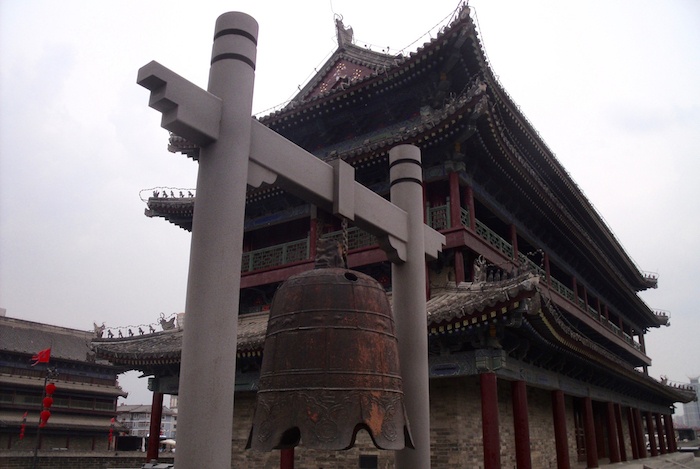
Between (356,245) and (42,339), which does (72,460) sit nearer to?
(42,339)

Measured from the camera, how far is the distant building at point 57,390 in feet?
113

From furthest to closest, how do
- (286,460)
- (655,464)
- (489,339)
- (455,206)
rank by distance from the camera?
(655,464), (455,206), (286,460), (489,339)

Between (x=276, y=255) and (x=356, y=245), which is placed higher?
(x=276, y=255)

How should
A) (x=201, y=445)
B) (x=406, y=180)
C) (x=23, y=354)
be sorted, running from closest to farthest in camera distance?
1. (x=201, y=445)
2. (x=406, y=180)
3. (x=23, y=354)

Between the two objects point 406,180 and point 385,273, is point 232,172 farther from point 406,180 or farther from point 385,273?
point 385,273

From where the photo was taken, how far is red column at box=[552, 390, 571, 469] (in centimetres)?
1334

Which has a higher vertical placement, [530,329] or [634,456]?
[530,329]

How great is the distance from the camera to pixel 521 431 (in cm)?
1134

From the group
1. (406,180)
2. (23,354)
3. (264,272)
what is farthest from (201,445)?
(23,354)

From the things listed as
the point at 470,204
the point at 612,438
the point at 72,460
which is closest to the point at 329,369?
the point at 470,204

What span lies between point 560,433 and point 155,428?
1071cm

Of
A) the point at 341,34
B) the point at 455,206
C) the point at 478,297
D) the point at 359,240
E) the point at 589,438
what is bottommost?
the point at 589,438

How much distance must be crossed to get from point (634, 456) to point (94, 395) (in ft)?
110

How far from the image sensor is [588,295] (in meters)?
26.1
